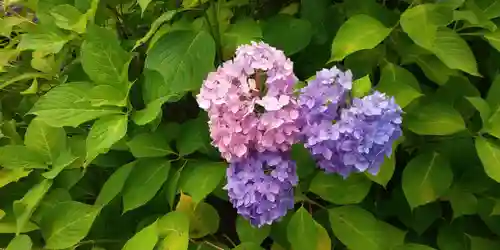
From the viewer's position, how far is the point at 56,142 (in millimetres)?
1005

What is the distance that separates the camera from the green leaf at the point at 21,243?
94 cm

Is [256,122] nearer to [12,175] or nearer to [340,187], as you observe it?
[340,187]

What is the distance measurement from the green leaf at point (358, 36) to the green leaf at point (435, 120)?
14cm

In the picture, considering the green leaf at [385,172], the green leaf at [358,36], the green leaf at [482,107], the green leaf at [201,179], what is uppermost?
the green leaf at [358,36]

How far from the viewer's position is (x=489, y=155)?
87cm

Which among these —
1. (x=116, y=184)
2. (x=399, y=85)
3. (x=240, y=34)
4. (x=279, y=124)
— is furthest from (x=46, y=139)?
(x=399, y=85)

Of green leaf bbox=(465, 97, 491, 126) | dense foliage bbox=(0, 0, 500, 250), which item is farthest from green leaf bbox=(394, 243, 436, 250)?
green leaf bbox=(465, 97, 491, 126)

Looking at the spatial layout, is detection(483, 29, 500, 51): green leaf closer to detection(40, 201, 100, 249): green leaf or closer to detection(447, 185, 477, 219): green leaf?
detection(447, 185, 477, 219): green leaf

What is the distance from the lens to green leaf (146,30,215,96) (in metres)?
0.86

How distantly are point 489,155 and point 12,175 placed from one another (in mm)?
761

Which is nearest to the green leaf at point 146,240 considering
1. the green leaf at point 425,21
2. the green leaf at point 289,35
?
the green leaf at point 289,35

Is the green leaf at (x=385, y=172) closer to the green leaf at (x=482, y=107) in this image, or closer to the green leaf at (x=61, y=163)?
the green leaf at (x=482, y=107)

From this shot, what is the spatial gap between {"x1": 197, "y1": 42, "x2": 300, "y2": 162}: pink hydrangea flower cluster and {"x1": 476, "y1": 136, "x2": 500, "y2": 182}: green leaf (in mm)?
303

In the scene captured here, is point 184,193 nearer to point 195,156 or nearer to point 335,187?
point 195,156
